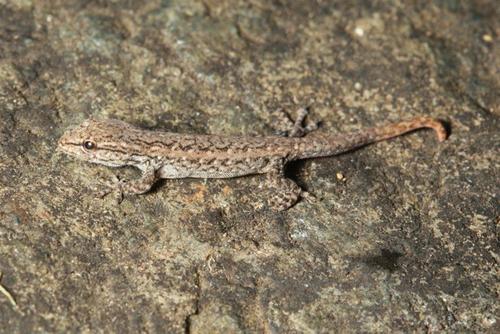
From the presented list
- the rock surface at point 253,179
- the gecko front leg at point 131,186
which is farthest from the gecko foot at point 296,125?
the gecko front leg at point 131,186

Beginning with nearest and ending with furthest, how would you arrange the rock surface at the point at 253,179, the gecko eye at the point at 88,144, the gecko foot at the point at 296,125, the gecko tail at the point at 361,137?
the rock surface at the point at 253,179
the gecko eye at the point at 88,144
the gecko tail at the point at 361,137
the gecko foot at the point at 296,125

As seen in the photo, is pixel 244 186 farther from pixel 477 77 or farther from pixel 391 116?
pixel 477 77

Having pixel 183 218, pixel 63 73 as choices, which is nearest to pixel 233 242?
pixel 183 218

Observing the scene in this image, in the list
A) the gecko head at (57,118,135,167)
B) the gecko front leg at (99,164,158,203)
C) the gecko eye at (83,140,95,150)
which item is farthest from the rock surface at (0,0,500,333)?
the gecko eye at (83,140,95,150)

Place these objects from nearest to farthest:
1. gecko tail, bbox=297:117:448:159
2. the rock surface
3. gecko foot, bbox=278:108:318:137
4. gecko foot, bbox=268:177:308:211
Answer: the rock surface < gecko foot, bbox=268:177:308:211 < gecko tail, bbox=297:117:448:159 < gecko foot, bbox=278:108:318:137

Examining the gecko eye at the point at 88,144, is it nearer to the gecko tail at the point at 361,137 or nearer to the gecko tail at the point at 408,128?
the gecko tail at the point at 361,137

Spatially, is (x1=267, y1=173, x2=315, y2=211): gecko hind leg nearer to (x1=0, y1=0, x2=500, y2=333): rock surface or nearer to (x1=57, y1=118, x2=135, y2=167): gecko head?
(x1=0, y1=0, x2=500, y2=333): rock surface
